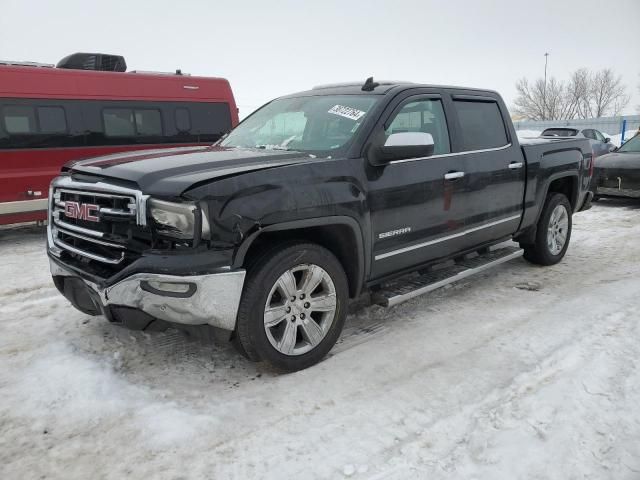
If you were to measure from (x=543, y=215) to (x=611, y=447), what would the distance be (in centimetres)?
343

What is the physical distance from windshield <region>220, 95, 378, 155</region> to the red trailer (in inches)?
183

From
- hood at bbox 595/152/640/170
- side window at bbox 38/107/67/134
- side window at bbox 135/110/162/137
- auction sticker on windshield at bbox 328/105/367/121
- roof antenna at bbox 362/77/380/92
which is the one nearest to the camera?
auction sticker on windshield at bbox 328/105/367/121

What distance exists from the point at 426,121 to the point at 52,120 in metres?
6.24

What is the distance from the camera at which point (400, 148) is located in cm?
336

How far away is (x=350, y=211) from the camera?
3266 mm

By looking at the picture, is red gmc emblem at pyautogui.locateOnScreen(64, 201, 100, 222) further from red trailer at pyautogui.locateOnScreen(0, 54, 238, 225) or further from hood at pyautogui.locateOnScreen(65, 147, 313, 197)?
red trailer at pyautogui.locateOnScreen(0, 54, 238, 225)

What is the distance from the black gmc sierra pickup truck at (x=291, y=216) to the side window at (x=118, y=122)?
4849 mm

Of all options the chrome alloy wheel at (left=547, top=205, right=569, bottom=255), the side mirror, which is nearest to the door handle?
the side mirror

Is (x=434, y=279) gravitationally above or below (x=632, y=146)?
below

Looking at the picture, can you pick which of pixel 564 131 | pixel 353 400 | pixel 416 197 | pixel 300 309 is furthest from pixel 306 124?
pixel 564 131

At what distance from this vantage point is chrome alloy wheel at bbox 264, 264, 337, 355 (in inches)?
119

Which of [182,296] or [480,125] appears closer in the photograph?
[182,296]

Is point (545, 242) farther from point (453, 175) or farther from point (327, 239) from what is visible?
point (327, 239)

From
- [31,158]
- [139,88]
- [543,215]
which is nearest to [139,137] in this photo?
[139,88]
